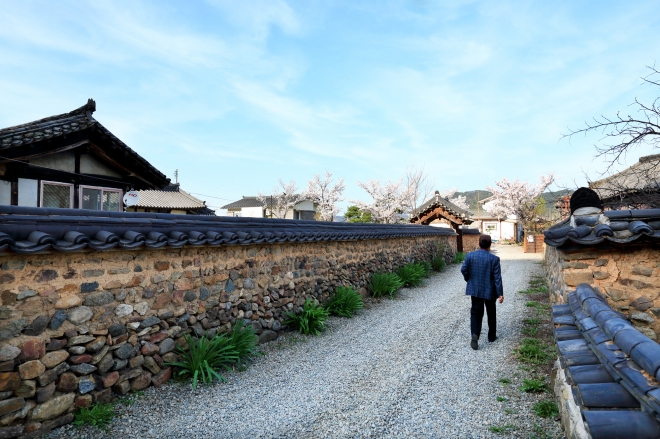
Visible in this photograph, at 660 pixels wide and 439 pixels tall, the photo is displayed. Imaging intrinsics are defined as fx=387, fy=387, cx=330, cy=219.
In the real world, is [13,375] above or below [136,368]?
A: above

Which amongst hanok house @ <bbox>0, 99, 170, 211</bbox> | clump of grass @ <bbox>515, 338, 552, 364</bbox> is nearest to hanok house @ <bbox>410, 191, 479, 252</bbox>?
hanok house @ <bbox>0, 99, 170, 211</bbox>

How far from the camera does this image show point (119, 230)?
161 inches

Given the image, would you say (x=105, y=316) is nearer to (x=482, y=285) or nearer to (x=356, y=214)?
(x=482, y=285)

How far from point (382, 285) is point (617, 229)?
661cm

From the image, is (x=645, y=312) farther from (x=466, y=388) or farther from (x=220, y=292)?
(x=220, y=292)

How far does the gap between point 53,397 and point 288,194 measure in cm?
3951

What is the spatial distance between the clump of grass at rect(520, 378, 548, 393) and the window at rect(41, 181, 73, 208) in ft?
38.7

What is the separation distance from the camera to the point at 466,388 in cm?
435

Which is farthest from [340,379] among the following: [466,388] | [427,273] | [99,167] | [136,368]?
[99,167]

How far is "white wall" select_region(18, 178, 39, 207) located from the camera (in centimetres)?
984

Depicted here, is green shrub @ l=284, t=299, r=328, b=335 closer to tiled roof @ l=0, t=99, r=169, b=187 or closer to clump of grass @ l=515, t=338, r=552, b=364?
clump of grass @ l=515, t=338, r=552, b=364

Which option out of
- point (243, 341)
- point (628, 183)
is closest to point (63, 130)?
point (243, 341)

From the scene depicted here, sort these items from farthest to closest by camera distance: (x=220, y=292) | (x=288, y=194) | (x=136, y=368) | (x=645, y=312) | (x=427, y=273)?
(x=288, y=194)
(x=427, y=273)
(x=220, y=292)
(x=136, y=368)
(x=645, y=312)

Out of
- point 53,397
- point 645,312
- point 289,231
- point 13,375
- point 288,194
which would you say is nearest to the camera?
point 13,375
